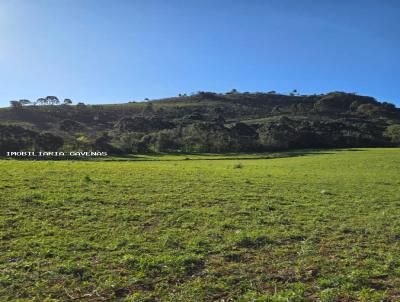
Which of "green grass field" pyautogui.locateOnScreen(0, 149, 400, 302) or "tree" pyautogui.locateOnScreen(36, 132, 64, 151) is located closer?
"green grass field" pyautogui.locateOnScreen(0, 149, 400, 302)

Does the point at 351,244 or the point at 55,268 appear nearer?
the point at 55,268

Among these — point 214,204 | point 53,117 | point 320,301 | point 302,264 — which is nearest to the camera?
point 320,301

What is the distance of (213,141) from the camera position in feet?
374

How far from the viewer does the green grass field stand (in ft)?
25.7

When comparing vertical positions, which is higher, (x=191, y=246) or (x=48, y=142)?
(x=48, y=142)

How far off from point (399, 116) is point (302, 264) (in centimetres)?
21532

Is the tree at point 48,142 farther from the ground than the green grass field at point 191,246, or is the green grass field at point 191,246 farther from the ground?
the tree at point 48,142

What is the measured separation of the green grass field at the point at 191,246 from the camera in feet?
25.7

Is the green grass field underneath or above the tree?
underneath

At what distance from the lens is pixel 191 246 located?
10.5 m

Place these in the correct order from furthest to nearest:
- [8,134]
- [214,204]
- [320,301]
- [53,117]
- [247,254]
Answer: [53,117], [8,134], [214,204], [247,254], [320,301]

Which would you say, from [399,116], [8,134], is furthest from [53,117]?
[399,116]

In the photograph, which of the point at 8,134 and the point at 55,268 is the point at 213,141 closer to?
the point at 8,134

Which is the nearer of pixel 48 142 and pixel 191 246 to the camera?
pixel 191 246
